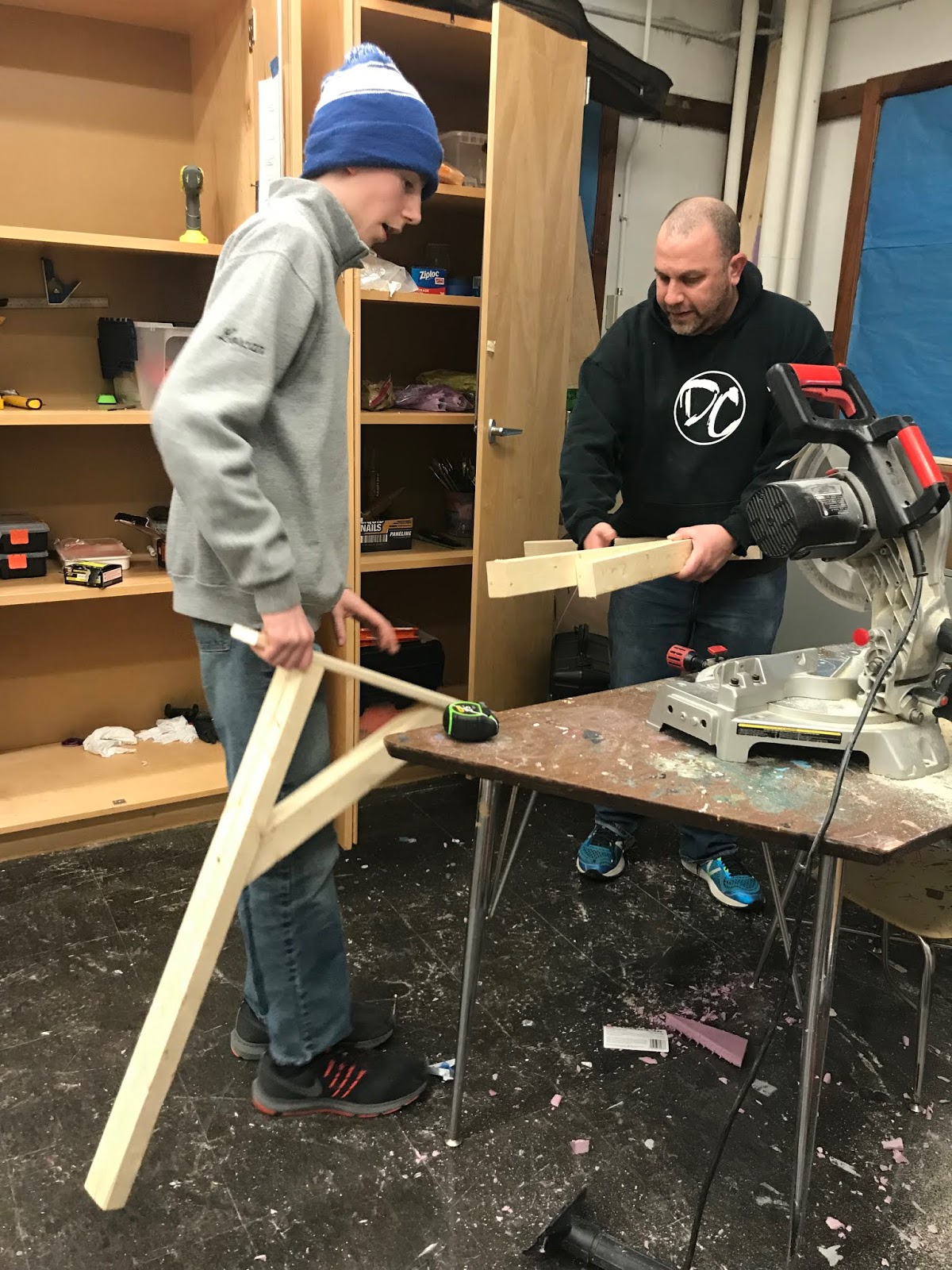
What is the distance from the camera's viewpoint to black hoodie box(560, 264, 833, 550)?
6.71 feet

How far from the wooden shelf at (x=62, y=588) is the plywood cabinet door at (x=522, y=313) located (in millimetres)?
836

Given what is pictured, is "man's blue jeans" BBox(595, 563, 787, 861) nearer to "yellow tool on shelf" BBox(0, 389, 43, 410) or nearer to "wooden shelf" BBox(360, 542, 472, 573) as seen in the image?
"wooden shelf" BBox(360, 542, 472, 573)

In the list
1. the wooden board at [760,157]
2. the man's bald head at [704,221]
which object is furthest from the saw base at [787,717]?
the wooden board at [760,157]

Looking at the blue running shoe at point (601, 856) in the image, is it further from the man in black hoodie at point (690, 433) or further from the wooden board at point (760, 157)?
the wooden board at point (760, 157)

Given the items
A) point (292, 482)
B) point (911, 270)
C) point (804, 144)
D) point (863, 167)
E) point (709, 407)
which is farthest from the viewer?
point (804, 144)

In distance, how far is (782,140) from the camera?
321 centimetres

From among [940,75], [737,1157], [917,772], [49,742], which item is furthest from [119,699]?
[940,75]

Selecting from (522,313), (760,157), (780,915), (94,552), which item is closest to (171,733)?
(94,552)

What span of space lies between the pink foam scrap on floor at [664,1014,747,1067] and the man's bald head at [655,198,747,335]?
4.71ft

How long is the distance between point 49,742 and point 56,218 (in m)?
1.45

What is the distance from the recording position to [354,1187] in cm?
147

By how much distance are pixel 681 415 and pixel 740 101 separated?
6.31ft

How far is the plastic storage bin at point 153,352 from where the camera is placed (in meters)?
2.41

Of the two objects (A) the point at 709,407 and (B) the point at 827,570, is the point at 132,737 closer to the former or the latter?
(A) the point at 709,407
